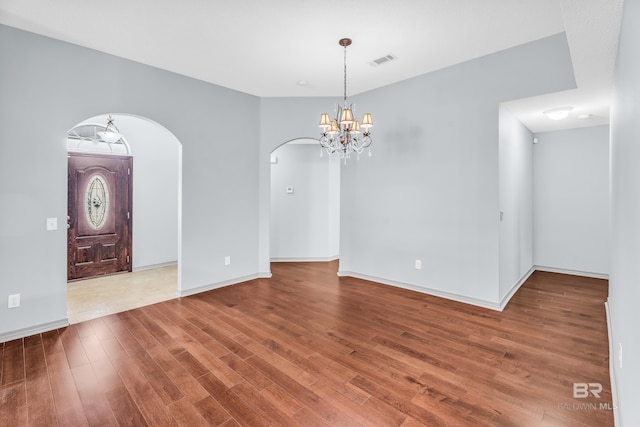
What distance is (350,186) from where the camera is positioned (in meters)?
5.35

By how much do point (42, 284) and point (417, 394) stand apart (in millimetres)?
3830

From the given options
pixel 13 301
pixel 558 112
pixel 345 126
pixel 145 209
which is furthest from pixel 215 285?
pixel 558 112

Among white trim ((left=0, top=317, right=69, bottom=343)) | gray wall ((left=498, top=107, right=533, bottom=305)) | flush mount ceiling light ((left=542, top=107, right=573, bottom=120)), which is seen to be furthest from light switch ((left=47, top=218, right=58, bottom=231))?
flush mount ceiling light ((left=542, top=107, right=573, bottom=120))

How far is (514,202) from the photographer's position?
452 centimetres

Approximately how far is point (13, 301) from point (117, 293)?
146cm

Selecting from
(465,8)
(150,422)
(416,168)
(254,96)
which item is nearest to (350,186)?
(416,168)

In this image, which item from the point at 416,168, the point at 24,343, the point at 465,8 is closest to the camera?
the point at 465,8

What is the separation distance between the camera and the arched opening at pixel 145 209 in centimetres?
475

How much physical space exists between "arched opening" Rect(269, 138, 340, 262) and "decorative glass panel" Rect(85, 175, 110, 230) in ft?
10.3

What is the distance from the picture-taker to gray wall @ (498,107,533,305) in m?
3.94

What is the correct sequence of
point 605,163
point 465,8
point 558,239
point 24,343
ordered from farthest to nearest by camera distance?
1. point 558,239
2. point 605,163
3. point 24,343
4. point 465,8

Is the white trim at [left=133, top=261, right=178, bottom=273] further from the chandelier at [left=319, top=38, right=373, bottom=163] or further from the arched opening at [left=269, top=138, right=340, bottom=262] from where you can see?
the chandelier at [left=319, top=38, right=373, bottom=163]

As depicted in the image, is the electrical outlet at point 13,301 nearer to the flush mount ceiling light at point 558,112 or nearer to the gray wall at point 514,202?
the gray wall at point 514,202

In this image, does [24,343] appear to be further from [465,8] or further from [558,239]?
[558,239]
